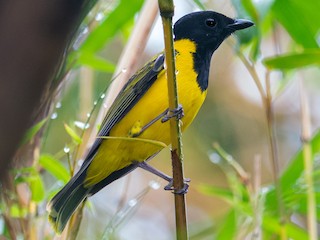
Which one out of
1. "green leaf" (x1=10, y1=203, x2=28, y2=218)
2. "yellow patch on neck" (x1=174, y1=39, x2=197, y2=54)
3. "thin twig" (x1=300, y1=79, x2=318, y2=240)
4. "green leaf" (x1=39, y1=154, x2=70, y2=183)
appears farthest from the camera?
"yellow patch on neck" (x1=174, y1=39, x2=197, y2=54)

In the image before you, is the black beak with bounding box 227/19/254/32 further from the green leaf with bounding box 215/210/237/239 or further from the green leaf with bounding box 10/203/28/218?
the green leaf with bounding box 10/203/28/218

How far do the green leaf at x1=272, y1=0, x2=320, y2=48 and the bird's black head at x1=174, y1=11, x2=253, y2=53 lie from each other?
1.52 feet

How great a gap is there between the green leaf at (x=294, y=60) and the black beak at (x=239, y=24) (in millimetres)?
440

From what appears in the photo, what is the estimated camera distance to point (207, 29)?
2561 mm

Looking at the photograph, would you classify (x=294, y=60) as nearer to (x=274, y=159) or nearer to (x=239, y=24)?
(x=274, y=159)

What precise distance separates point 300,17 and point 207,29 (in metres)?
0.61

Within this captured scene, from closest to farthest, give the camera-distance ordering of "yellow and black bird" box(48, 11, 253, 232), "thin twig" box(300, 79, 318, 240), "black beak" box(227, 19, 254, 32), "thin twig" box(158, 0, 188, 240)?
"thin twig" box(158, 0, 188, 240) < "thin twig" box(300, 79, 318, 240) < "yellow and black bird" box(48, 11, 253, 232) < "black beak" box(227, 19, 254, 32)

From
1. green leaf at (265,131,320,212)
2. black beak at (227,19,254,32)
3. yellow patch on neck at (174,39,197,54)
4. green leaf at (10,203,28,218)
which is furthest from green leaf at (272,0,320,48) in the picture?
green leaf at (10,203,28,218)

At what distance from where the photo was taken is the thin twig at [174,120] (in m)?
0.95

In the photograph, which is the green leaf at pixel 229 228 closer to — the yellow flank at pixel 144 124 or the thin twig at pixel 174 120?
the yellow flank at pixel 144 124

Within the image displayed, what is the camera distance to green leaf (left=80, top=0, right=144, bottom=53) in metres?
2.22

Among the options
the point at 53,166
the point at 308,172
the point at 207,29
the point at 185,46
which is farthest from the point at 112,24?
the point at 308,172

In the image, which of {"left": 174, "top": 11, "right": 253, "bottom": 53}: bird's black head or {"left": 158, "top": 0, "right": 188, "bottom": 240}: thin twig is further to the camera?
{"left": 174, "top": 11, "right": 253, "bottom": 53}: bird's black head

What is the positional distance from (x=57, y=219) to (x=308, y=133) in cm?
80
